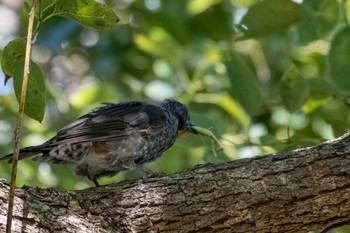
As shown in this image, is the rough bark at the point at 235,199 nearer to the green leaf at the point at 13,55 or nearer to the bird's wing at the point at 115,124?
the green leaf at the point at 13,55

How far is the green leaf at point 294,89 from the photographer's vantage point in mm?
3729

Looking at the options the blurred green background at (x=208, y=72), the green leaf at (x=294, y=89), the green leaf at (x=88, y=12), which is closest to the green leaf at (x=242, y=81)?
the blurred green background at (x=208, y=72)

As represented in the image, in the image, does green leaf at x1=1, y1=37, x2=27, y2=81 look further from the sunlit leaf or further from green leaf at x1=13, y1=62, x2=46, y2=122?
the sunlit leaf

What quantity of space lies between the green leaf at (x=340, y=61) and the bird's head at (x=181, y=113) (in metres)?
0.75

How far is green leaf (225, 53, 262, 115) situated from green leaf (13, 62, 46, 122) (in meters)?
1.28

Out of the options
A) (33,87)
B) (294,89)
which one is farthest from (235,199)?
(294,89)

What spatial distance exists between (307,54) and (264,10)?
4.93 ft

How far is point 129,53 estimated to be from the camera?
5805 mm

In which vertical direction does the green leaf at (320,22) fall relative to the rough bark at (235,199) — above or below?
above

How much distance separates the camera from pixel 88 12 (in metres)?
2.55

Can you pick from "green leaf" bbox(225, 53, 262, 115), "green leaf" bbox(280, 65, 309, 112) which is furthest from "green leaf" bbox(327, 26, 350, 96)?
"green leaf" bbox(225, 53, 262, 115)

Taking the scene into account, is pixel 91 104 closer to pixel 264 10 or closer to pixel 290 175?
pixel 264 10

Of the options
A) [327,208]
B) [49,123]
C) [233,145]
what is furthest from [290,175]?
[49,123]

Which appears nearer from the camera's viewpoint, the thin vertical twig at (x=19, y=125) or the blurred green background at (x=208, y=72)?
the thin vertical twig at (x=19, y=125)
